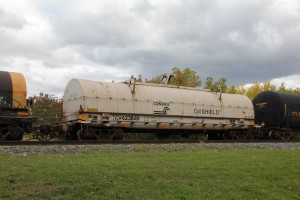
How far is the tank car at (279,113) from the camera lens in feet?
86.3

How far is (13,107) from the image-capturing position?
16.8 meters

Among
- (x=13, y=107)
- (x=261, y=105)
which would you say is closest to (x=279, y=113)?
(x=261, y=105)

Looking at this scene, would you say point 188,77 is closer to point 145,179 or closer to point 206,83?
point 206,83

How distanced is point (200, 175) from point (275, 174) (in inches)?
89.9

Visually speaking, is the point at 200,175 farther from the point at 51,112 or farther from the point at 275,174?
the point at 51,112

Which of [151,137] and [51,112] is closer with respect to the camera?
[151,137]

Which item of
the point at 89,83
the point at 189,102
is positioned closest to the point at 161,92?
the point at 189,102

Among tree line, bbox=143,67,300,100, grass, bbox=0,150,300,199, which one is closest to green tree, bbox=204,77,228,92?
tree line, bbox=143,67,300,100

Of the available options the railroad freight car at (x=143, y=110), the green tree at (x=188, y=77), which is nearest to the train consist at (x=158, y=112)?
the railroad freight car at (x=143, y=110)

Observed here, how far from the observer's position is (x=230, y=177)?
882cm

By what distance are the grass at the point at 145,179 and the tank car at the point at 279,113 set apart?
16540 mm

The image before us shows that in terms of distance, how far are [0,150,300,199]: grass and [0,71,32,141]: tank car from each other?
7401mm

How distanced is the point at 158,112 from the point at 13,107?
26.4 feet

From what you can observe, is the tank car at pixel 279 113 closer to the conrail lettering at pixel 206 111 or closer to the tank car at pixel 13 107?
the conrail lettering at pixel 206 111
